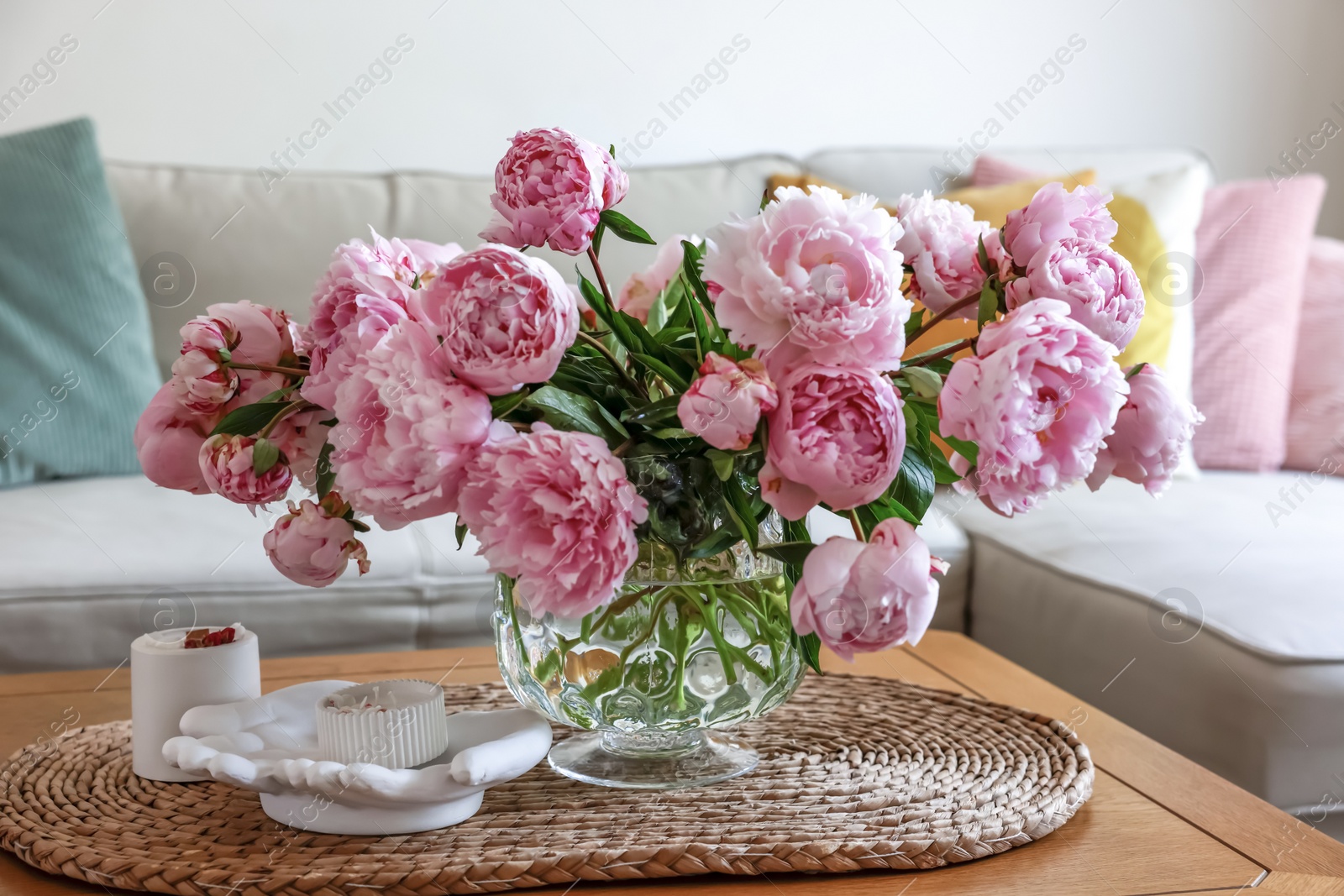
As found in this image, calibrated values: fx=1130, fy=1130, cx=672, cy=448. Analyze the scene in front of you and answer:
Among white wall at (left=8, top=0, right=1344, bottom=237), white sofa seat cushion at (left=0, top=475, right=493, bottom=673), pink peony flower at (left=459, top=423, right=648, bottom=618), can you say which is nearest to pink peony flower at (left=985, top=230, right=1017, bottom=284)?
pink peony flower at (left=459, top=423, right=648, bottom=618)

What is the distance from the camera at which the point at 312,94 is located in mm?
2061

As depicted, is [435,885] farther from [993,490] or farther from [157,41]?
[157,41]

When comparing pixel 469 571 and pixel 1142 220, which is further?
pixel 1142 220

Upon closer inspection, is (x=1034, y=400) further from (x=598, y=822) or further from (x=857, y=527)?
(x=598, y=822)

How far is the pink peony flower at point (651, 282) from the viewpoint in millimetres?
703

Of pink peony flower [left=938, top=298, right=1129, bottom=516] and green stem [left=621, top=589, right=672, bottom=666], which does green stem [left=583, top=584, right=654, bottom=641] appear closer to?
green stem [left=621, top=589, right=672, bottom=666]

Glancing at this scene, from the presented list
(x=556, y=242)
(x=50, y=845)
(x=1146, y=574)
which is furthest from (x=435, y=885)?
(x=1146, y=574)

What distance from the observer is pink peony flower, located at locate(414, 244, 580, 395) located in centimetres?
50

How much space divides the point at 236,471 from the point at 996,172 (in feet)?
5.68

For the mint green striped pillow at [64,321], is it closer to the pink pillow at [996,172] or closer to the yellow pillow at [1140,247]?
the yellow pillow at [1140,247]

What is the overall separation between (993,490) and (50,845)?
0.50m

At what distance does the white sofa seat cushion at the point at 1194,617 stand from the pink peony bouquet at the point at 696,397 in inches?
15.6

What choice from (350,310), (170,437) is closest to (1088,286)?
(350,310)

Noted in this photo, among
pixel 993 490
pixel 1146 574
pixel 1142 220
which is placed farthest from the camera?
pixel 1142 220
